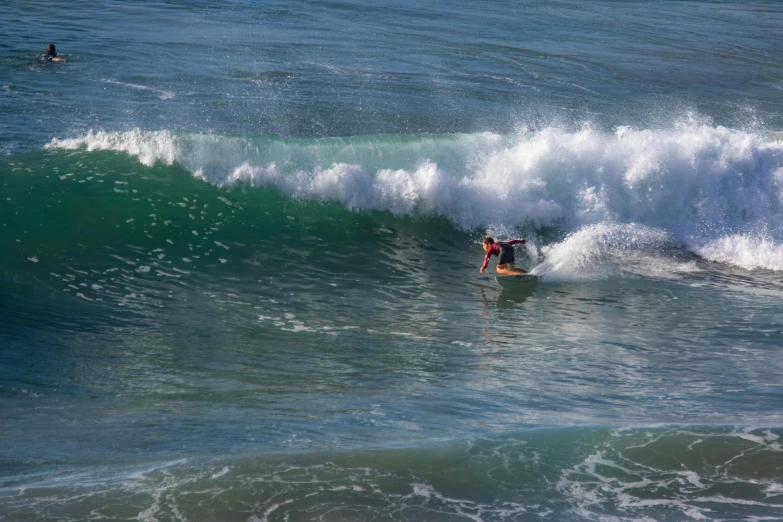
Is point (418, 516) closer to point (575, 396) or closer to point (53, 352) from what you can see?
point (575, 396)

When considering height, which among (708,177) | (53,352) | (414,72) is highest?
(414,72)

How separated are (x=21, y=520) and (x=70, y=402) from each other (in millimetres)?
2608

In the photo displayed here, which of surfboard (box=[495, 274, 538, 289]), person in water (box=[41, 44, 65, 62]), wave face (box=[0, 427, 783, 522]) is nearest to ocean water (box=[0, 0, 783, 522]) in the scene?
wave face (box=[0, 427, 783, 522])

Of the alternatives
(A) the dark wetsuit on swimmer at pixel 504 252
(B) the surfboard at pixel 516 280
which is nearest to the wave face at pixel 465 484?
(B) the surfboard at pixel 516 280

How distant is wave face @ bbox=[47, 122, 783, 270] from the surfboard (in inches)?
114

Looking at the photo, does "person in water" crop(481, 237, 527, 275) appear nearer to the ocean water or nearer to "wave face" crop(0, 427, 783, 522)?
the ocean water

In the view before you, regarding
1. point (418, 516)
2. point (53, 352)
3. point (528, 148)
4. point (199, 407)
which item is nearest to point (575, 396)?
point (418, 516)

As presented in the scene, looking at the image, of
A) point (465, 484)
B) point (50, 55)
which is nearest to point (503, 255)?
point (465, 484)

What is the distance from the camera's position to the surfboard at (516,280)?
45.6 ft

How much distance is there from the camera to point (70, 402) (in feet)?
28.9

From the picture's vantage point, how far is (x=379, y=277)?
14.1 meters

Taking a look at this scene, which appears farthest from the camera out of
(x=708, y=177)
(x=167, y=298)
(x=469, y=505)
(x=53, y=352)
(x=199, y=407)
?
(x=708, y=177)

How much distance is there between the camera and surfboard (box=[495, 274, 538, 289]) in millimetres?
13898

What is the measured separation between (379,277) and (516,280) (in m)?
2.23
